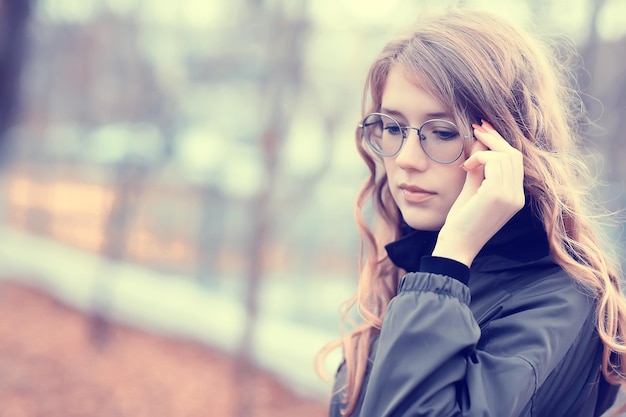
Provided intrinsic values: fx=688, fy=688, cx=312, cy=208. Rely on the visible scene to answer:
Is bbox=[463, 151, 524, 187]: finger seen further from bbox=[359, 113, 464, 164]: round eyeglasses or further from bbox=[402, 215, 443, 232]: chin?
bbox=[402, 215, 443, 232]: chin

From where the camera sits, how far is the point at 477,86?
1.55m

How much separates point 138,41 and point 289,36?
2563mm

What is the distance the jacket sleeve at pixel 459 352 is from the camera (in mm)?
1336

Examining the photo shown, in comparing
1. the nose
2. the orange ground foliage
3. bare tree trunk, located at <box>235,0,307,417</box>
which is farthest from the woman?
the orange ground foliage

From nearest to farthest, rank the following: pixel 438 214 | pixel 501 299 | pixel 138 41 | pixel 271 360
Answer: pixel 501 299 < pixel 438 214 < pixel 271 360 < pixel 138 41

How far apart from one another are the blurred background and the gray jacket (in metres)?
0.91

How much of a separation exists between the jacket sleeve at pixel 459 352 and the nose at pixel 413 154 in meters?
0.26

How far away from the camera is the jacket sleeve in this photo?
1336mm

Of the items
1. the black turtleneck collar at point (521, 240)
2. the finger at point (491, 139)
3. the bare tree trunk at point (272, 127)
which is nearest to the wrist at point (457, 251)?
the black turtleneck collar at point (521, 240)

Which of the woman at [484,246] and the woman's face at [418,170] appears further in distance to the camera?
the woman's face at [418,170]

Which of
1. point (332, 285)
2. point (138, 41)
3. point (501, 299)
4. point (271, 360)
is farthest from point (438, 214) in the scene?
point (332, 285)

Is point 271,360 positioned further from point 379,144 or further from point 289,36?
point 379,144

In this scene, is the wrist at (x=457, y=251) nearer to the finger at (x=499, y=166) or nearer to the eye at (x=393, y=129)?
the finger at (x=499, y=166)

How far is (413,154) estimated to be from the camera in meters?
1.57
